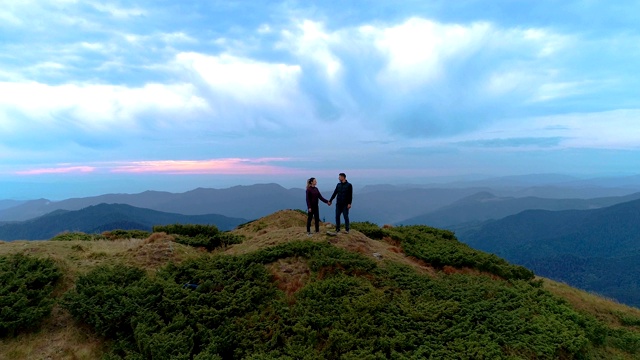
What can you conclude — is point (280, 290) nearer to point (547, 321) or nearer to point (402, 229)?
point (547, 321)

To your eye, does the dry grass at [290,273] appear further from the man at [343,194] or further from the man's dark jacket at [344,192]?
the man's dark jacket at [344,192]

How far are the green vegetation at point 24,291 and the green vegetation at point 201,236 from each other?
6092mm

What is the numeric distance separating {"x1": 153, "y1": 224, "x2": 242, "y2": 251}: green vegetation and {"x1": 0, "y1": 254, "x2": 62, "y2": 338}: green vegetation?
20.0 feet

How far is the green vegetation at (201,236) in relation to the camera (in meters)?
18.3

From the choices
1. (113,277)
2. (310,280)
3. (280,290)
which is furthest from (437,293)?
(113,277)

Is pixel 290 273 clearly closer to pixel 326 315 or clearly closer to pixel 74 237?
pixel 326 315

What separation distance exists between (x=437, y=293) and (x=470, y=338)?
2.61 m

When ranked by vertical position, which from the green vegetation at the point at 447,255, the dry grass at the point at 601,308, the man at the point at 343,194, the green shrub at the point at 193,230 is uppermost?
the man at the point at 343,194

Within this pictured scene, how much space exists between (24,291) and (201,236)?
908 cm

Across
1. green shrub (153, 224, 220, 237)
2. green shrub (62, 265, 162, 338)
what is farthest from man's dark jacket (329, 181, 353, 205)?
green shrub (153, 224, 220, 237)

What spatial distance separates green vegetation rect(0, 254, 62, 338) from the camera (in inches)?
395

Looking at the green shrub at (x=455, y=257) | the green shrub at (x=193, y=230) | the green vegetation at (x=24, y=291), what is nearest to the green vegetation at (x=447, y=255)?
the green shrub at (x=455, y=257)

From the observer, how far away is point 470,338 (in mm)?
9641

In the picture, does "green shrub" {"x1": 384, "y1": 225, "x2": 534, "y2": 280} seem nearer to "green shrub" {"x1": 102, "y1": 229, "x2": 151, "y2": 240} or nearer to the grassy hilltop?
the grassy hilltop
